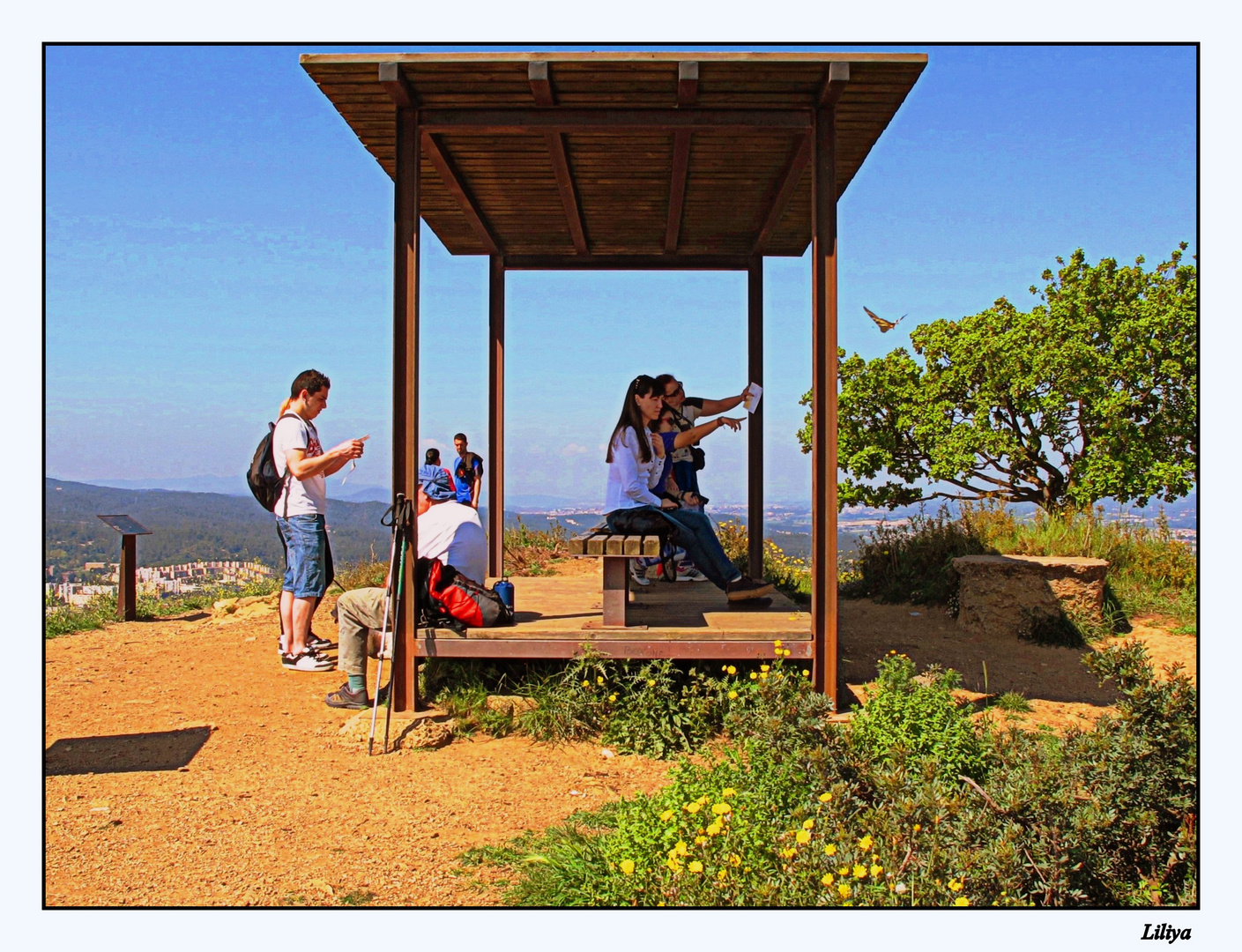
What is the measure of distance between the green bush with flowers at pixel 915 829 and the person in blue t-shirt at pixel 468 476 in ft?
28.8

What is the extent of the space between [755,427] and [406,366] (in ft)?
15.0

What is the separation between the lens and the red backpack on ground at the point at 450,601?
21.8 feet

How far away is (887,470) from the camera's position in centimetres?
1386

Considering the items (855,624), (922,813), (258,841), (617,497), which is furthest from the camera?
(855,624)

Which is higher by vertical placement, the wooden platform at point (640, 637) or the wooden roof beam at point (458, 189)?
the wooden roof beam at point (458, 189)

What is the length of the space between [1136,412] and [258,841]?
1232 cm

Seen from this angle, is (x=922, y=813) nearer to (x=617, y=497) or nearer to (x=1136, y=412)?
(x=617, y=497)

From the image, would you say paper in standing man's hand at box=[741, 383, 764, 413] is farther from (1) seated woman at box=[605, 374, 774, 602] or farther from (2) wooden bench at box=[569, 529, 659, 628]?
(2) wooden bench at box=[569, 529, 659, 628]

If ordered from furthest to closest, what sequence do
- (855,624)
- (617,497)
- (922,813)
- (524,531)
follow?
(524,531), (855,624), (617,497), (922,813)

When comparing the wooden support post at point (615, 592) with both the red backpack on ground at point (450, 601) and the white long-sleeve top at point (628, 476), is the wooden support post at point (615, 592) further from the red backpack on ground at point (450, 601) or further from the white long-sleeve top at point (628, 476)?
the red backpack on ground at point (450, 601)

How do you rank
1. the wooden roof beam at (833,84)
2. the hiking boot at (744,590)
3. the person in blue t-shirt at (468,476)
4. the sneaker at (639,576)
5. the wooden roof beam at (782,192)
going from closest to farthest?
the wooden roof beam at (833,84)
the wooden roof beam at (782,192)
the hiking boot at (744,590)
the sneaker at (639,576)
the person in blue t-shirt at (468,476)

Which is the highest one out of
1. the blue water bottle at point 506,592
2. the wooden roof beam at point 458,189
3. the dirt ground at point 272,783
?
the wooden roof beam at point 458,189

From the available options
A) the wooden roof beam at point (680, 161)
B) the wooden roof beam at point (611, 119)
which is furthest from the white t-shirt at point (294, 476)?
the wooden roof beam at point (680, 161)

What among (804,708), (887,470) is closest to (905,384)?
(887,470)
